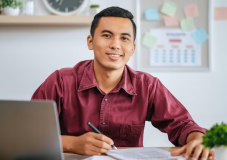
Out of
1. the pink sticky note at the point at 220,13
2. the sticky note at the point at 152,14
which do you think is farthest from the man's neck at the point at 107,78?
the pink sticky note at the point at 220,13

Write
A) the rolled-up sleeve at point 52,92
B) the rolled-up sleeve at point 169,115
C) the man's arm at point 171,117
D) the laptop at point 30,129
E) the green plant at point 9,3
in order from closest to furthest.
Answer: the laptop at point 30,129
the man's arm at point 171,117
the rolled-up sleeve at point 169,115
the rolled-up sleeve at point 52,92
the green plant at point 9,3

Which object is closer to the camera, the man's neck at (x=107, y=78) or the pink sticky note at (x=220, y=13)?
the man's neck at (x=107, y=78)

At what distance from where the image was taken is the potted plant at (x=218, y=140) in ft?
3.13

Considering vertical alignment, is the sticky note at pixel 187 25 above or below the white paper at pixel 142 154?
above

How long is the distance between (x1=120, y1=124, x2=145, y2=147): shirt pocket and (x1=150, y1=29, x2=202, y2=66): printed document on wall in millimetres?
1062

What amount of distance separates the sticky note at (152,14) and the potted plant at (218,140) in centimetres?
176

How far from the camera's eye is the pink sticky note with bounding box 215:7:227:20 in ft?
8.64

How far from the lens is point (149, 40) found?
2629 millimetres

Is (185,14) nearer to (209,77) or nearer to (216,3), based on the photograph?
(216,3)

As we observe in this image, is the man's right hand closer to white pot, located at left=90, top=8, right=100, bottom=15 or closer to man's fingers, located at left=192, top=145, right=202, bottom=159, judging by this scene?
man's fingers, located at left=192, top=145, right=202, bottom=159

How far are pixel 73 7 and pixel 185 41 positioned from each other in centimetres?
91

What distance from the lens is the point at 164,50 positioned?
2641 mm

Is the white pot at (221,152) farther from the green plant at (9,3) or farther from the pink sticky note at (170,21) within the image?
the green plant at (9,3)

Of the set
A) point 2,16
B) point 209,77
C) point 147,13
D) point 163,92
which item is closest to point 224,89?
point 209,77
